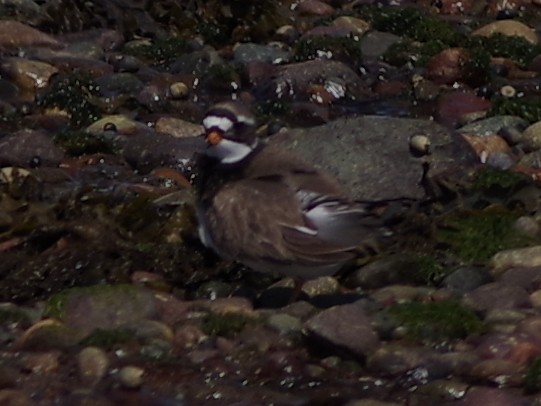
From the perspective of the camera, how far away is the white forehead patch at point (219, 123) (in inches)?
311

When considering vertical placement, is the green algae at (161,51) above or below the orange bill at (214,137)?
below

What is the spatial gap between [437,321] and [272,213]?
923 millimetres

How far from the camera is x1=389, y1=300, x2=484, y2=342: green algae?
732 centimetres

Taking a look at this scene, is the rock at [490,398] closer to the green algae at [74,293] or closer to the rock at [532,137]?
the green algae at [74,293]

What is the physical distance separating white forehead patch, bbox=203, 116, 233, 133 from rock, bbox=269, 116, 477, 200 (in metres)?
1.63

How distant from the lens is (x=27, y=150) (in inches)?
432

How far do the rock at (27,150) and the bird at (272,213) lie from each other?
3.11 meters

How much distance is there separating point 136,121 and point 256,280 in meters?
4.25

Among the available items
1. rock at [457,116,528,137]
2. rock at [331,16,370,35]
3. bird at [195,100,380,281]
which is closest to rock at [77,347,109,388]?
bird at [195,100,380,281]

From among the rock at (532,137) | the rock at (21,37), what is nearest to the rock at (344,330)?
the rock at (532,137)

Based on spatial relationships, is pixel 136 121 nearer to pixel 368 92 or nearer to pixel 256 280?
pixel 368 92

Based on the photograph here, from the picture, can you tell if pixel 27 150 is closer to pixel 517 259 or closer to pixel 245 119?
pixel 245 119

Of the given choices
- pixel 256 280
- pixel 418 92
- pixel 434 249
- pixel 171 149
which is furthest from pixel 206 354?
pixel 418 92

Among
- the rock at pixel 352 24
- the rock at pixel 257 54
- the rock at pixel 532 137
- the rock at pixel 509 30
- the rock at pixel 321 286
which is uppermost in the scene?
the rock at pixel 321 286
